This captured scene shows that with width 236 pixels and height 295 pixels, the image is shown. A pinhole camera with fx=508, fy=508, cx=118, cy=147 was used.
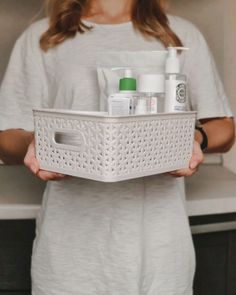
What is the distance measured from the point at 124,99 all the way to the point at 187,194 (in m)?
0.54

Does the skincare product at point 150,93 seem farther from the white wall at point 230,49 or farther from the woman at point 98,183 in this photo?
the white wall at point 230,49

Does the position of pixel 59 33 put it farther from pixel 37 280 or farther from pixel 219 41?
pixel 219 41

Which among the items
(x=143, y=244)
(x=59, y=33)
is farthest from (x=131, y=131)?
(x=59, y=33)

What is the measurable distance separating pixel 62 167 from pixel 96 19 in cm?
36

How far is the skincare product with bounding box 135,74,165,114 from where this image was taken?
2.53ft

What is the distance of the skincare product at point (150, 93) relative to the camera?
771 mm

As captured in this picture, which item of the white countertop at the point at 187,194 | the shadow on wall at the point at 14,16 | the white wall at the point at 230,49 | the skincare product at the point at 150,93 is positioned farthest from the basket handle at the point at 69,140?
the white wall at the point at 230,49

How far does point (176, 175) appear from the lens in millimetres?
813

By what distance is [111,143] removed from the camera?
0.67 m

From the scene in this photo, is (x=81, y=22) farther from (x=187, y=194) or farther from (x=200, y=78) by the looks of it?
(x=187, y=194)

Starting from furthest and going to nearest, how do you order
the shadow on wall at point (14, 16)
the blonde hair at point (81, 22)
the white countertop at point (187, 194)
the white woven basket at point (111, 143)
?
the shadow on wall at point (14, 16), the white countertop at point (187, 194), the blonde hair at point (81, 22), the white woven basket at point (111, 143)

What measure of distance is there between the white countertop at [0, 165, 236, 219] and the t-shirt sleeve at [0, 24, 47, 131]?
24 cm

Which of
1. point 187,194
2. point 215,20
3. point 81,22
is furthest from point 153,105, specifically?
point 215,20

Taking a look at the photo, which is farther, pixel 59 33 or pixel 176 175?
pixel 59 33
